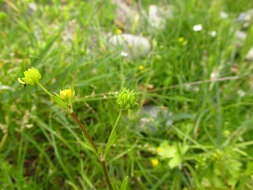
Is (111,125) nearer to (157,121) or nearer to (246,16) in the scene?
(157,121)

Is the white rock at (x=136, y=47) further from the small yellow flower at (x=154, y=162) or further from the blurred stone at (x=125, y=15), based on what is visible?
the small yellow flower at (x=154, y=162)

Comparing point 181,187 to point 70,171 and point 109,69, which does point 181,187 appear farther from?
point 109,69

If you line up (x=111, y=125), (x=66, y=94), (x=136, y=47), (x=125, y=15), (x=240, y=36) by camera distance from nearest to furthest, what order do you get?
(x=66, y=94), (x=111, y=125), (x=136, y=47), (x=125, y=15), (x=240, y=36)

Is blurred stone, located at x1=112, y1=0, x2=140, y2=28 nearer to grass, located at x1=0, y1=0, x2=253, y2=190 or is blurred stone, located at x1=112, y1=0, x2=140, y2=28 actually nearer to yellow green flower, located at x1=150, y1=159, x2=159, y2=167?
grass, located at x1=0, y1=0, x2=253, y2=190

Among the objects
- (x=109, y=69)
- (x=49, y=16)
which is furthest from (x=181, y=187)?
(x=49, y=16)

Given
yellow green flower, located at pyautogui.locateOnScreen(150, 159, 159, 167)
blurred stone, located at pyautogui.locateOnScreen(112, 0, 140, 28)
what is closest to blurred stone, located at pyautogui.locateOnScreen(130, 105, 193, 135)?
yellow green flower, located at pyautogui.locateOnScreen(150, 159, 159, 167)

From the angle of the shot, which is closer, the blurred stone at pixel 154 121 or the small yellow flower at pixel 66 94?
the small yellow flower at pixel 66 94

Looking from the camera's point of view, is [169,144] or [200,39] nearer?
[169,144]

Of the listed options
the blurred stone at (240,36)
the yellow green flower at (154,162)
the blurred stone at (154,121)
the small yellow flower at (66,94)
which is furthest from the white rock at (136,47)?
the small yellow flower at (66,94)

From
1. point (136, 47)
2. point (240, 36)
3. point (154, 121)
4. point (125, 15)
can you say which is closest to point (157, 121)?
point (154, 121)

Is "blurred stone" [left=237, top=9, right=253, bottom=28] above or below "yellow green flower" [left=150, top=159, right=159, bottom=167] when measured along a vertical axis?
above

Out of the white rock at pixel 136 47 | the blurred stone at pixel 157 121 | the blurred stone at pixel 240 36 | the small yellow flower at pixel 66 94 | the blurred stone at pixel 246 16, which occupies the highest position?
the blurred stone at pixel 246 16
